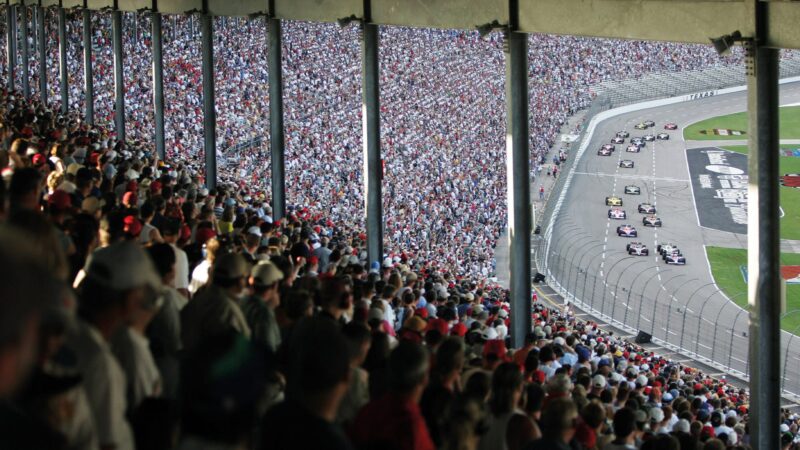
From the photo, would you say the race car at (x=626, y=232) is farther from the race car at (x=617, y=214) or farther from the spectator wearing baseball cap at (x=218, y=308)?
the spectator wearing baseball cap at (x=218, y=308)

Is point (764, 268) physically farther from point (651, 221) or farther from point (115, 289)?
point (651, 221)

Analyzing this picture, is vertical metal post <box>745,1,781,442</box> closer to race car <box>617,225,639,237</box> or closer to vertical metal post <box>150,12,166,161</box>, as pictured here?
vertical metal post <box>150,12,166,161</box>

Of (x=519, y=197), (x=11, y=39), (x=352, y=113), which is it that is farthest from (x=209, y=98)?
(x=352, y=113)

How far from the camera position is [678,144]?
69.6 meters

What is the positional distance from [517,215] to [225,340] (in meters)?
12.8

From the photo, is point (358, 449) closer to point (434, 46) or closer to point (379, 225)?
point (379, 225)

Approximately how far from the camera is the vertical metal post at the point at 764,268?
461 inches

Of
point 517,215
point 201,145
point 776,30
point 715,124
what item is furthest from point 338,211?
point 715,124

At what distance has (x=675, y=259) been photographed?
154 feet

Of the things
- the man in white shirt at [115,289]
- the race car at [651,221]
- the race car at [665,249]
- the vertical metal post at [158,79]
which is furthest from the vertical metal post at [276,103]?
the race car at [651,221]

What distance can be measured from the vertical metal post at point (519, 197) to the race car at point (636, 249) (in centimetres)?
3253

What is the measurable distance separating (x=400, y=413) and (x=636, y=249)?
1740 inches

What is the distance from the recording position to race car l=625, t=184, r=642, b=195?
59.3 metres

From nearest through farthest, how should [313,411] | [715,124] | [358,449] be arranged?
[313,411] < [358,449] < [715,124]
